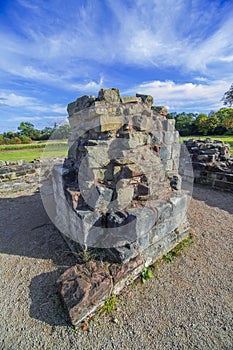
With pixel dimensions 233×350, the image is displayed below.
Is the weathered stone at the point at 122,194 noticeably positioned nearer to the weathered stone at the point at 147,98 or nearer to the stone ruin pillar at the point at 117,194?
the stone ruin pillar at the point at 117,194

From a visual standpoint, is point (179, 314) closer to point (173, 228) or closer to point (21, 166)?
point (173, 228)

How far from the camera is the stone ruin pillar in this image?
193 cm

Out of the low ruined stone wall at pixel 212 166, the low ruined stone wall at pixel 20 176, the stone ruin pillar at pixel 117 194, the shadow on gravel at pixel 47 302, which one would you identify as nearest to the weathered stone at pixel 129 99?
the stone ruin pillar at pixel 117 194

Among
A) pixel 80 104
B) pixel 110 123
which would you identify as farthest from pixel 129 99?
pixel 80 104

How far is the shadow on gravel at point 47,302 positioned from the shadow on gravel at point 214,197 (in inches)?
153

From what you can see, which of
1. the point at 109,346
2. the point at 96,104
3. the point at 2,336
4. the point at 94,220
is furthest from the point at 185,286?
the point at 96,104

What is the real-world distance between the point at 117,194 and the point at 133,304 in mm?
1253

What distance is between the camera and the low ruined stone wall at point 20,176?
19.0 ft

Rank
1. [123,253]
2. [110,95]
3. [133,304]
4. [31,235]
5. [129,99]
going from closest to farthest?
[133,304], [123,253], [110,95], [129,99], [31,235]

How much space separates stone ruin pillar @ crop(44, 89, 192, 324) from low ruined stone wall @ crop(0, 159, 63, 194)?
4.14 meters

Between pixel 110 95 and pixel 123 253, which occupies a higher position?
pixel 110 95

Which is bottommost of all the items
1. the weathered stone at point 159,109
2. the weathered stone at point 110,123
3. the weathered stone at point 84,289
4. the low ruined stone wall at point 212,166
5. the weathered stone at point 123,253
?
the weathered stone at point 84,289

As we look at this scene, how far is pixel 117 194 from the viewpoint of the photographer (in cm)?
→ 222

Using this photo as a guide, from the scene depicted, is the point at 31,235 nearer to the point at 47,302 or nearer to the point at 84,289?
the point at 47,302
